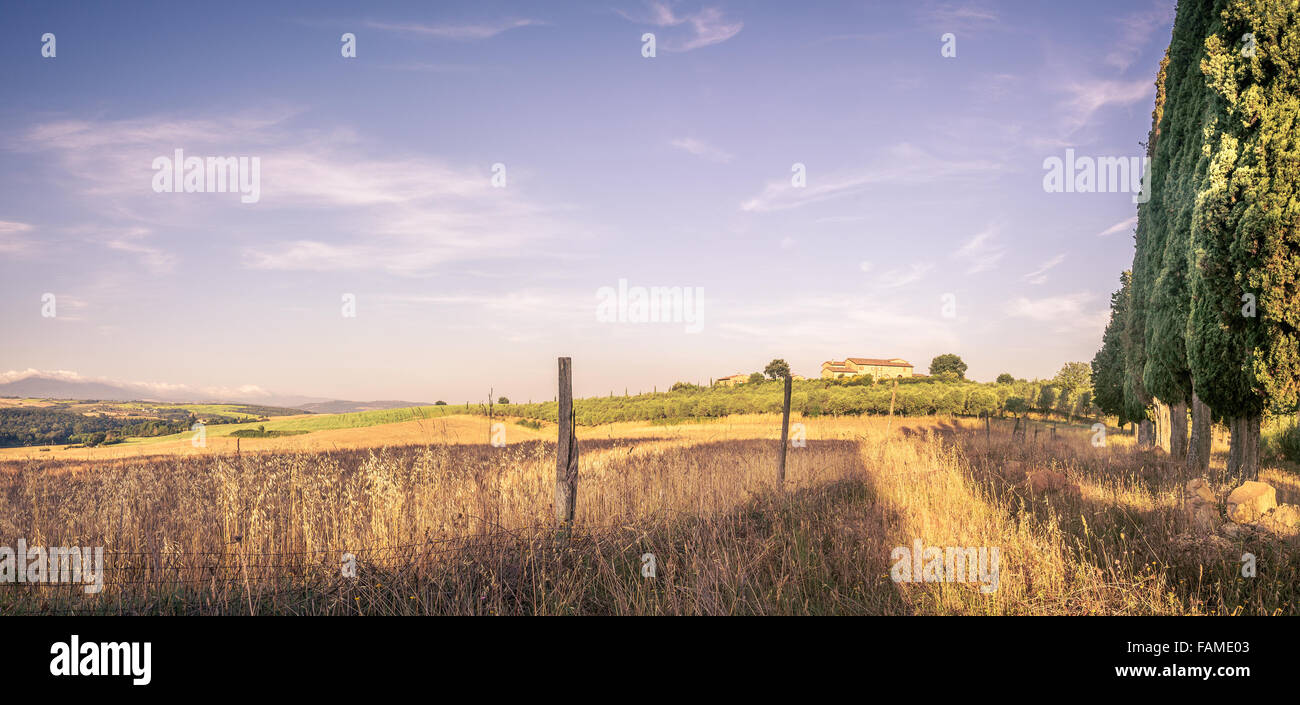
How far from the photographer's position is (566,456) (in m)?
6.77

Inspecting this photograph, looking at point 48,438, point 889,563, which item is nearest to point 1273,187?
point 889,563

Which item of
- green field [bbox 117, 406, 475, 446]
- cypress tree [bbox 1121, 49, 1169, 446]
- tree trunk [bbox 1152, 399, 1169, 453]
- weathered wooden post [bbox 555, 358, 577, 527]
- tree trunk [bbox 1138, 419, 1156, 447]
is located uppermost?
cypress tree [bbox 1121, 49, 1169, 446]

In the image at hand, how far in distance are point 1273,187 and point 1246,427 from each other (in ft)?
14.7

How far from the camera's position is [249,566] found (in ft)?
19.2

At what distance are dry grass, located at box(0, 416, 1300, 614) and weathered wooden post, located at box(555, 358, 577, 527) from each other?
347 millimetres

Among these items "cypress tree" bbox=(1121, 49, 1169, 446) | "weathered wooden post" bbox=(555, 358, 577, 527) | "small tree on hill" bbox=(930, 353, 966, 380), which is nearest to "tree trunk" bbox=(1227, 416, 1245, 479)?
"cypress tree" bbox=(1121, 49, 1169, 446)

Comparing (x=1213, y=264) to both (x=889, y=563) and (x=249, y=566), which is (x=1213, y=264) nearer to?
(x=889, y=563)

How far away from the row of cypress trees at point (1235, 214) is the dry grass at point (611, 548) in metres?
2.63

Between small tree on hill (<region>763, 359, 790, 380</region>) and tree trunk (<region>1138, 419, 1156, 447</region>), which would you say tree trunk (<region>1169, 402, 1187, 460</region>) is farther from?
small tree on hill (<region>763, 359, 790, 380</region>)

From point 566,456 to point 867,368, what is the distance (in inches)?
3312

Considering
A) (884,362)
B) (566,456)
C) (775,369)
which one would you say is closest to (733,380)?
(775,369)

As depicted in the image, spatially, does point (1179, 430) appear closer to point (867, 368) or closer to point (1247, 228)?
point (1247, 228)

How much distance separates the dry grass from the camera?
532 cm

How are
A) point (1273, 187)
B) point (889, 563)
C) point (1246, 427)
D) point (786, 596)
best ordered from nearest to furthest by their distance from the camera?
point (786, 596), point (889, 563), point (1273, 187), point (1246, 427)
